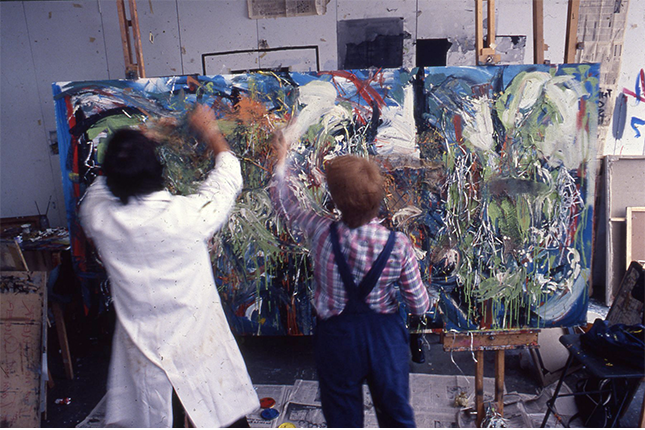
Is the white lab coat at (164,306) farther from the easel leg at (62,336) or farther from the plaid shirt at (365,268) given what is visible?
the easel leg at (62,336)

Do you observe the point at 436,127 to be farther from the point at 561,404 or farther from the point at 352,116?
the point at 561,404

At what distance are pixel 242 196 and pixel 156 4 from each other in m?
2.30

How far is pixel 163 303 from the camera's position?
4.47 ft

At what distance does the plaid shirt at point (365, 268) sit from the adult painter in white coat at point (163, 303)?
38 centimetres

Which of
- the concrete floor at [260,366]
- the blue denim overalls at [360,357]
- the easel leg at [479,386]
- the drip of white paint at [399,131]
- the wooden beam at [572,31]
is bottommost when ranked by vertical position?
the concrete floor at [260,366]

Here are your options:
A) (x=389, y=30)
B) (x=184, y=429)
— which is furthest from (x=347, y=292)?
(x=389, y=30)

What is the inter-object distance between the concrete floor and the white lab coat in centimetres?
126

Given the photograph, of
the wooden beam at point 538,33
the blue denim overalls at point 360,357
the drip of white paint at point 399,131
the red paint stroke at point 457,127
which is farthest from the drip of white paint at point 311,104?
the wooden beam at point 538,33

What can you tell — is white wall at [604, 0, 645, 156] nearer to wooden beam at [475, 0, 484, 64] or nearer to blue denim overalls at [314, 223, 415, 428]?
wooden beam at [475, 0, 484, 64]

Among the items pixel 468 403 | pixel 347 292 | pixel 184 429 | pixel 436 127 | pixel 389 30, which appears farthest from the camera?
pixel 389 30

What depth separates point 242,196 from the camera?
216cm

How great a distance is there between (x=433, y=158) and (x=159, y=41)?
2689 mm

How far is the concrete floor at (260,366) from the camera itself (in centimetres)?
244

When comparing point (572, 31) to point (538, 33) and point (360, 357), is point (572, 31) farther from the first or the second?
point (360, 357)
